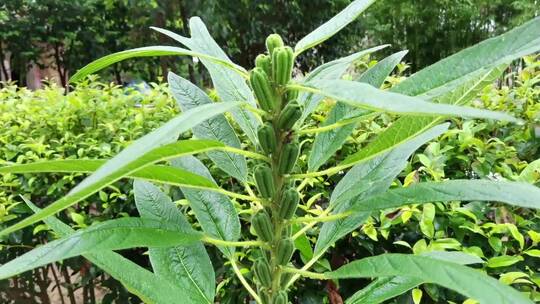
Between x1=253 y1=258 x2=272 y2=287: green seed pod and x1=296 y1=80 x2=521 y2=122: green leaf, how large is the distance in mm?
329

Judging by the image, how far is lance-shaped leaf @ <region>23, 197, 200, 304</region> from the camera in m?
0.77

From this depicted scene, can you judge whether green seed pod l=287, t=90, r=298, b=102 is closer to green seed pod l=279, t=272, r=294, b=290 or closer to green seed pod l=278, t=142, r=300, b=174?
green seed pod l=278, t=142, r=300, b=174

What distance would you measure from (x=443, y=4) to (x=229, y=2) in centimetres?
544

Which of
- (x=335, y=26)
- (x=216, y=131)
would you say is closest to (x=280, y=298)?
(x=216, y=131)

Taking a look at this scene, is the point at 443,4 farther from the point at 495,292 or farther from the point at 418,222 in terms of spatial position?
the point at 495,292

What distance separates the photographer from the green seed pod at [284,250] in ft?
2.54

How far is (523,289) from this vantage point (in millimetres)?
1505

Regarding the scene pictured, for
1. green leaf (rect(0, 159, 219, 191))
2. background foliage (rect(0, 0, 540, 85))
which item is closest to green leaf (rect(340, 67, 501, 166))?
green leaf (rect(0, 159, 219, 191))

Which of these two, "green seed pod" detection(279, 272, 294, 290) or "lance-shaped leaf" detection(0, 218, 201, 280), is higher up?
"lance-shaped leaf" detection(0, 218, 201, 280)

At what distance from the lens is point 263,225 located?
759 millimetres

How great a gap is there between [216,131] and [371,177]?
10.0 inches

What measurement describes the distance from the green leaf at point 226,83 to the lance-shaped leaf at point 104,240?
0.60 feet

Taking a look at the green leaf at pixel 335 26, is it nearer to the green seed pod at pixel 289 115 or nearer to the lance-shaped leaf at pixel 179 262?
the green seed pod at pixel 289 115

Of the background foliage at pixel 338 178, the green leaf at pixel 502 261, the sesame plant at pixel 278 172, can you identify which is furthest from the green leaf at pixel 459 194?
the green leaf at pixel 502 261
